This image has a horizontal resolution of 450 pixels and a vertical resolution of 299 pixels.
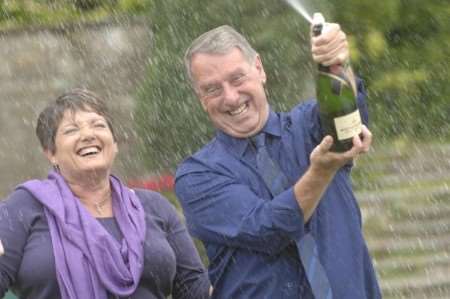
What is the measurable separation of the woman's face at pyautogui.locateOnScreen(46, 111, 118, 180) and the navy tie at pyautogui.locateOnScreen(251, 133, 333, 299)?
756 mm

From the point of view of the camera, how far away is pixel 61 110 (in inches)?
162

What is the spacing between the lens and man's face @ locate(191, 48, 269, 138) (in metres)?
3.62

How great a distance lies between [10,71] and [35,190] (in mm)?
4678

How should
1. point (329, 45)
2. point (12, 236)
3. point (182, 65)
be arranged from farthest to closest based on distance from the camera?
point (182, 65) → point (12, 236) → point (329, 45)

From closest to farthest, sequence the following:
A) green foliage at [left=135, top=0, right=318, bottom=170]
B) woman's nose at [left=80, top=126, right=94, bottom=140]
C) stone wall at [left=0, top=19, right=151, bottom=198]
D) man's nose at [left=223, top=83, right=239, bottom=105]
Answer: man's nose at [left=223, top=83, right=239, bottom=105], woman's nose at [left=80, top=126, right=94, bottom=140], green foliage at [left=135, top=0, right=318, bottom=170], stone wall at [left=0, top=19, right=151, bottom=198]

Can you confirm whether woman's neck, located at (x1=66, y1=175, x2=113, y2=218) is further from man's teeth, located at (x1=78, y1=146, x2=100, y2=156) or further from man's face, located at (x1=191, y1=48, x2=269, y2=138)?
man's face, located at (x1=191, y1=48, x2=269, y2=138)

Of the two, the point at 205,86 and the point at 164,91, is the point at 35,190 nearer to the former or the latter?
the point at 205,86

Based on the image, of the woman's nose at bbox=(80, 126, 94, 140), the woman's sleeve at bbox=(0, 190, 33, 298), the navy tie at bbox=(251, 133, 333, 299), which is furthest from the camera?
the woman's nose at bbox=(80, 126, 94, 140)

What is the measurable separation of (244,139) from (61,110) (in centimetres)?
84

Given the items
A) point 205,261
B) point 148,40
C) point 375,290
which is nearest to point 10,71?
point 148,40

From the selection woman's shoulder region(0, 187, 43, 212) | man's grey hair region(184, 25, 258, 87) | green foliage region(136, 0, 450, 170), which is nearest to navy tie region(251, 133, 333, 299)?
man's grey hair region(184, 25, 258, 87)

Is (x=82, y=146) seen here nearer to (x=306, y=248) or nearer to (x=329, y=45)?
(x=306, y=248)

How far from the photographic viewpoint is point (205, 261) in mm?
6070

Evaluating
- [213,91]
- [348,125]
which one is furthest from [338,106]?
[213,91]
